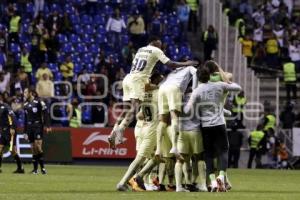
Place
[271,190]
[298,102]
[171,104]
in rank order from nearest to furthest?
1. [171,104]
2. [271,190]
3. [298,102]

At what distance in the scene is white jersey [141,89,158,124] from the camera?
21.9 m

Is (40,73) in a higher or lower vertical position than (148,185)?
higher

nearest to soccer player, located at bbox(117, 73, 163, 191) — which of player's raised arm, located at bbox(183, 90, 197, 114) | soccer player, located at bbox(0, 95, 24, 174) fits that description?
player's raised arm, located at bbox(183, 90, 197, 114)

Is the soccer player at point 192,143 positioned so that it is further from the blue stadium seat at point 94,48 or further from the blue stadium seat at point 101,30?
the blue stadium seat at point 101,30

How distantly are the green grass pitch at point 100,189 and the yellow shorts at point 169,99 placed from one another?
5.40 feet

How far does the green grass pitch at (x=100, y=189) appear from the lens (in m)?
19.6

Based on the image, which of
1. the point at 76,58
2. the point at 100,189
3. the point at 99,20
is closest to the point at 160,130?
the point at 100,189

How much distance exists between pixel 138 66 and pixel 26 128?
391 inches

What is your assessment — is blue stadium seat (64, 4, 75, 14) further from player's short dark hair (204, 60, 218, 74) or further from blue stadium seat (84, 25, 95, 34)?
player's short dark hair (204, 60, 218, 74)

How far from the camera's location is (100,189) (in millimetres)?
22281

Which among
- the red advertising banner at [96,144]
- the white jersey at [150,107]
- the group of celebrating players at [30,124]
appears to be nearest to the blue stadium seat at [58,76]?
the red advertising banner at [96,144]

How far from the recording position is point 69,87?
41469 mm

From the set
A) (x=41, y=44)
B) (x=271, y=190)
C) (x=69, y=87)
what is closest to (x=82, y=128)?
(x=69, y=87)

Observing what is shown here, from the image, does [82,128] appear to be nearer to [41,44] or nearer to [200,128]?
[41,44]
